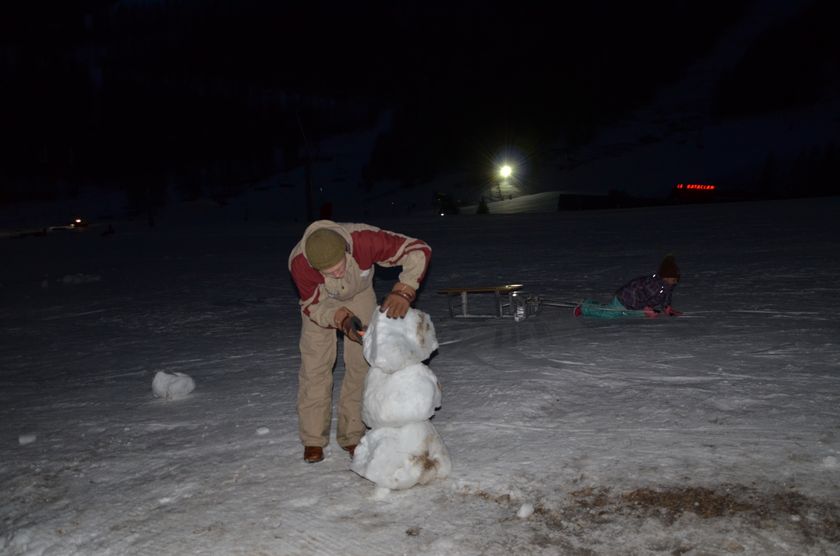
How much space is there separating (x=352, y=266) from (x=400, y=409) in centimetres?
→ 94

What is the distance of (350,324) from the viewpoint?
12.3 ft

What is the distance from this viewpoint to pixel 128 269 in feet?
58.9

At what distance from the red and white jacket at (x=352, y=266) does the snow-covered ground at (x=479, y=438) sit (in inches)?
A: 43.0

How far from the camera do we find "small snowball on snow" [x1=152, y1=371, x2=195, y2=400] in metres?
5.72

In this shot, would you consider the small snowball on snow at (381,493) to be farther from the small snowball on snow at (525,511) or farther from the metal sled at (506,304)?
the metal sled at (506,304)

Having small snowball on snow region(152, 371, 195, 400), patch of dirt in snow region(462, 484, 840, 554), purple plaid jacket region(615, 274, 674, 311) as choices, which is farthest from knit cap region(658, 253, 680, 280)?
small snowball on snow region(152, 371, 195, 400)

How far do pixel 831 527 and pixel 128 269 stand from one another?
1838 cm

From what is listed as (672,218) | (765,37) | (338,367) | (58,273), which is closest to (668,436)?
(338,367)

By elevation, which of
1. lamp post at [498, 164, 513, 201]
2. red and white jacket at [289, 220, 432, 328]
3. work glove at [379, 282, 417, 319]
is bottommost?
work glove at [379, 282, 417, 319]

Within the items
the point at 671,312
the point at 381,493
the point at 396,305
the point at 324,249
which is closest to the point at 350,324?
the point at 396,305

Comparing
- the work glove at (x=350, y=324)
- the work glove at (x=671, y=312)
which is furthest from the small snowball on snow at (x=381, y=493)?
the work glove at (x=671, y=312)

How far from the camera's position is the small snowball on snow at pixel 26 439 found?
4785 mm

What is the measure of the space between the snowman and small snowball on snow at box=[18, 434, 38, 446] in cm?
285

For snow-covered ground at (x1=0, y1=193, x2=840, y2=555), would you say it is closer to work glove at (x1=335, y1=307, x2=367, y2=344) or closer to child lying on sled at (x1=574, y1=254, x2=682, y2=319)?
child lying on sled at (x1=574, y1=254, x2=682, y2=319)
